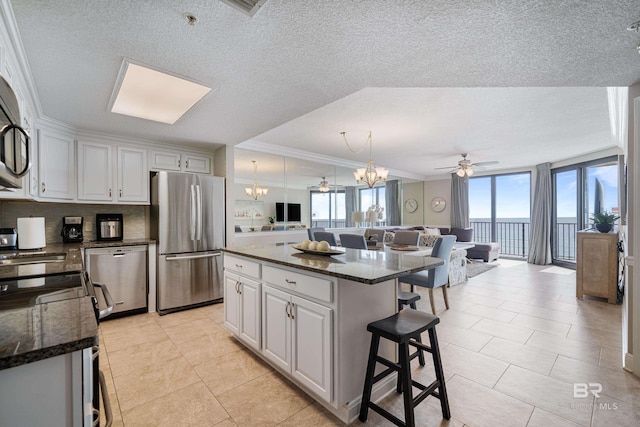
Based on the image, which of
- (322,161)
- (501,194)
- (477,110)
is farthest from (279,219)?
(501,194)

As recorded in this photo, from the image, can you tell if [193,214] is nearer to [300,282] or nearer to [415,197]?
[300,282]

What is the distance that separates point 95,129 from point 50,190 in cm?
85

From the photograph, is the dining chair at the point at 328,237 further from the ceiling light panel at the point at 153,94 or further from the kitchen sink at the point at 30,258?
the kitchen sink at the point at 30,258

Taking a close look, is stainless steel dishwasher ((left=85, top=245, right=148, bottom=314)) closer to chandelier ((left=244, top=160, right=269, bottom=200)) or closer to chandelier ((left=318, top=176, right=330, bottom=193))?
chandelier ((left=244, top=160, right=269, bottom=200))

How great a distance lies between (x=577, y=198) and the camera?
599 cm

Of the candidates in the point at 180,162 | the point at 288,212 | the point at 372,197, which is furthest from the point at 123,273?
the point at 372,197

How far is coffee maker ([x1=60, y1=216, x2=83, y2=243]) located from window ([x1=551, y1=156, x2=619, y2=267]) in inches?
310

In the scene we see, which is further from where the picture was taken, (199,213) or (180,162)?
(180,162)

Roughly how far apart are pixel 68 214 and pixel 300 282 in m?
3.51

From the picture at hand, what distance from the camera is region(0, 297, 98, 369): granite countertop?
2.17 feet

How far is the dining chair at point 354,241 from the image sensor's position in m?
3.98

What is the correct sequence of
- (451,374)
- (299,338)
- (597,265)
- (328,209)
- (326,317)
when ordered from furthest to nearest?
(328,209) < (597,265) < (451,374) < (299,338) < (326,317)

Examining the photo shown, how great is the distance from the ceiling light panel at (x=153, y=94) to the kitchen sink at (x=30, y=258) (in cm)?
147

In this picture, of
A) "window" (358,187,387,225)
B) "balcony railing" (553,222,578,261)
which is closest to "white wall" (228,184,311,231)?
"window" (358,187,387,225)
